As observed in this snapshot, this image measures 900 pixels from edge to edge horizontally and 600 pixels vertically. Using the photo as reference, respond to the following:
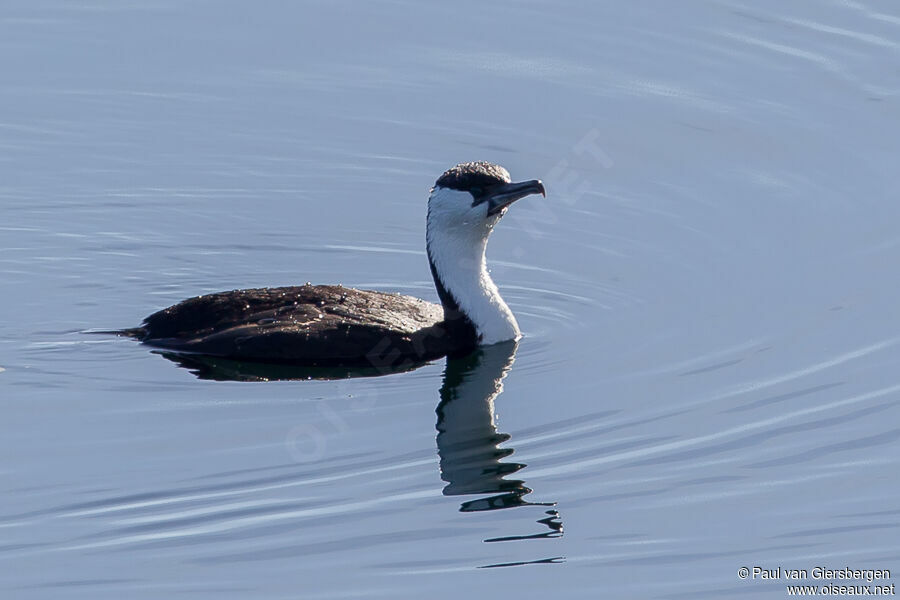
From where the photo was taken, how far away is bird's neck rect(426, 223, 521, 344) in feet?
46.4

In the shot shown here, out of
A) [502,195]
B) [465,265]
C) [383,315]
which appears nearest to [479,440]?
[383,315]

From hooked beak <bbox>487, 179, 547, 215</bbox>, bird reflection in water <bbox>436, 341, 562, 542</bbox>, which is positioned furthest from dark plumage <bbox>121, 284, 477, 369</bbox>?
hooked beak <bbox>487, 179, 547, 215</bbox>

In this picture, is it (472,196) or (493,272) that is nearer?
(472,196)

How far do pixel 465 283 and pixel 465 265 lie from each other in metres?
0.16

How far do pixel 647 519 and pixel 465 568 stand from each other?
1.39m

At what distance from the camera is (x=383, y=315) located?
13844 millimetres

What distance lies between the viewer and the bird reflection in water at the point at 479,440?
1139 cm

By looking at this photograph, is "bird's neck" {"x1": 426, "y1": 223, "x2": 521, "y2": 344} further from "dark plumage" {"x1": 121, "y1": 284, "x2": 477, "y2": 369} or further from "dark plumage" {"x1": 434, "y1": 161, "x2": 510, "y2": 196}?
"dark plumage" {"x1": 434, "y1": 161, "x2": 510, "y2": 196}

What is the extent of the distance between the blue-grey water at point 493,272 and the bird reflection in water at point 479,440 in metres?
0.04

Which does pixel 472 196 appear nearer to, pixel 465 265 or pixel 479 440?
pixel 465 265

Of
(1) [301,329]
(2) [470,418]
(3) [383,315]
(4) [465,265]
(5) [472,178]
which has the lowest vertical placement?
(2) [470,418]

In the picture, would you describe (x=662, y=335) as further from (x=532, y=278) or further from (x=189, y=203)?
(x=189, y=203)

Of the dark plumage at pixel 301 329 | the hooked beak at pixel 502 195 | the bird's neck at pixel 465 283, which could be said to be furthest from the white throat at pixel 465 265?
the dark plumage at pixel 301 329

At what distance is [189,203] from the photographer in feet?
55.5
